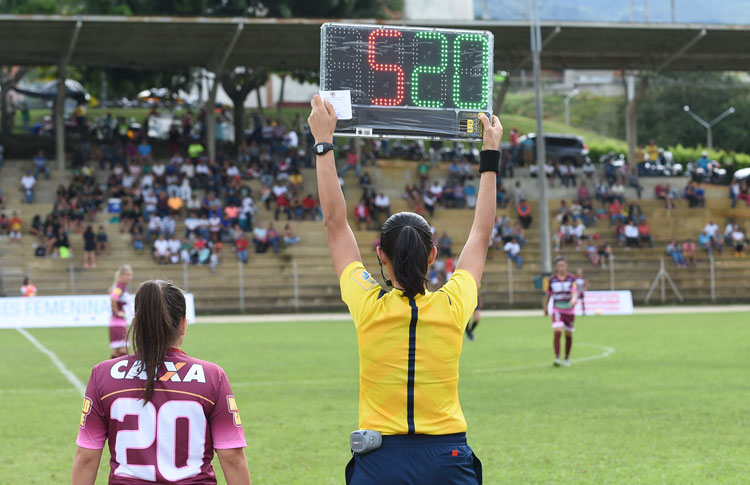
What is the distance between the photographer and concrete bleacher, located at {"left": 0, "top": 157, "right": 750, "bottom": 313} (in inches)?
1423

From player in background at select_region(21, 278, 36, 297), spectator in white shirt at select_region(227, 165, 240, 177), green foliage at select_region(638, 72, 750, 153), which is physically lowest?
player in background at select_region(21, 278, 36, 297)

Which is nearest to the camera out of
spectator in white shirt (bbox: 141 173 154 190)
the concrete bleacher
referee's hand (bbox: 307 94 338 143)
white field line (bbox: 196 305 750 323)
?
referee's hand (bbox: 307 94 338 143)

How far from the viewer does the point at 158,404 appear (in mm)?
4012

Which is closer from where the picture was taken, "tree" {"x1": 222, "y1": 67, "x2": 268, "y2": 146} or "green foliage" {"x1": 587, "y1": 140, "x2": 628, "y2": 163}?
"tree" {"x1": 222, "y1": 67, "x2": 268, "y2": 146}

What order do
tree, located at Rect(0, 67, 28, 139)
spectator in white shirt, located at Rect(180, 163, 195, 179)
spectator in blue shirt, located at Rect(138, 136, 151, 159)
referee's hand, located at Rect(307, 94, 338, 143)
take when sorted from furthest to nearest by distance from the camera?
tree, located at Rect(0, 67, 28, 139)
spectator in blue shirt, located at Rect(138, 136, 151, 159)
spectator in white shirt, located at Rect(180, 163, 195, 179)
referee's hand, located at Rect(307, 94, 338, 143)

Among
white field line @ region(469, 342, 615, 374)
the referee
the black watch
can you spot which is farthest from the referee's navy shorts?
white field line @ region(469, 342, 615, 374)

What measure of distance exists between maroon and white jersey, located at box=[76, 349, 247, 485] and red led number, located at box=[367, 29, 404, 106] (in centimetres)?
144

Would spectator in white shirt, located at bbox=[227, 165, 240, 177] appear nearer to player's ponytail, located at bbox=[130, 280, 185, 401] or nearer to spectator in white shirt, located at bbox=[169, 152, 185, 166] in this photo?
spectator in white shirt, located at bbox=[169, 152, 185, 166]

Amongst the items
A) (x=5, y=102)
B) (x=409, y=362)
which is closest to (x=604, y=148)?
(x=5, y=102)

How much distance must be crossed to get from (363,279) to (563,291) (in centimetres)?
1483

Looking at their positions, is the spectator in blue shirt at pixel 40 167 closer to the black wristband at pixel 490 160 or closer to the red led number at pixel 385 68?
the red led number at pixel 385 68

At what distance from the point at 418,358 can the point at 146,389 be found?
104cm

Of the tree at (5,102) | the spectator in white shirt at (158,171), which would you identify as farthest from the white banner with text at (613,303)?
the tree at (5,102)

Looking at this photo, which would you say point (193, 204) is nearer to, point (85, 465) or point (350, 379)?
point (350, 379)
